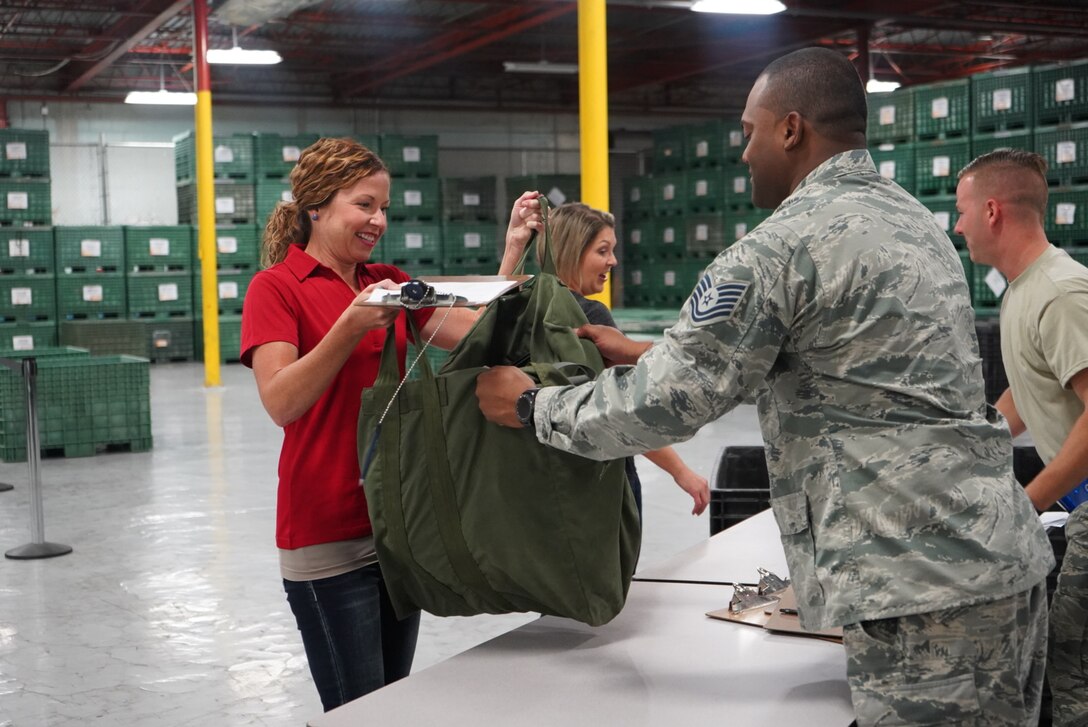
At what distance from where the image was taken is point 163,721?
12.3 ft

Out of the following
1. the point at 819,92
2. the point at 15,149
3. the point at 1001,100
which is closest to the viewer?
the point at 819,92

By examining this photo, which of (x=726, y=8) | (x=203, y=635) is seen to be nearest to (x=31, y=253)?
(x=726, y=8)

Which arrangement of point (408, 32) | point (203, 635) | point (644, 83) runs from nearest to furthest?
point (203, 635) < point (408, 32) < point (644, 83)

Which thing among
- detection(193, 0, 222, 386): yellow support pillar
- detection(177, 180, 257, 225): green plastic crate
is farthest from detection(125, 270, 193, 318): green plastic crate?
detection(193, 0, 222, 386): yellow support pillar

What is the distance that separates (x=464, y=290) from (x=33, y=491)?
4.96 metres

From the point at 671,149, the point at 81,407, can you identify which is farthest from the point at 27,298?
the point at 671,149

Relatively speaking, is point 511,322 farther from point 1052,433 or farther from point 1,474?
point 1,474

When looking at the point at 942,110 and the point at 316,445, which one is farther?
the point at 942,110

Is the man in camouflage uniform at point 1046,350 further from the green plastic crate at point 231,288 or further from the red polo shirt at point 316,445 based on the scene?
the green plastic crate at point 231,288

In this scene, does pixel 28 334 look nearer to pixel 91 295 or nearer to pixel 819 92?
pixel 91 295

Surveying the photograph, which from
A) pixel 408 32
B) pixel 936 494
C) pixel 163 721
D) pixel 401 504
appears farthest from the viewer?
pixel 408 32

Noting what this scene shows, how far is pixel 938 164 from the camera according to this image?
11.1 metres

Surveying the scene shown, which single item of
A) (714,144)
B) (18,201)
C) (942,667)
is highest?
(714,144)

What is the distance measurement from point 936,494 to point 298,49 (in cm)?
1907
